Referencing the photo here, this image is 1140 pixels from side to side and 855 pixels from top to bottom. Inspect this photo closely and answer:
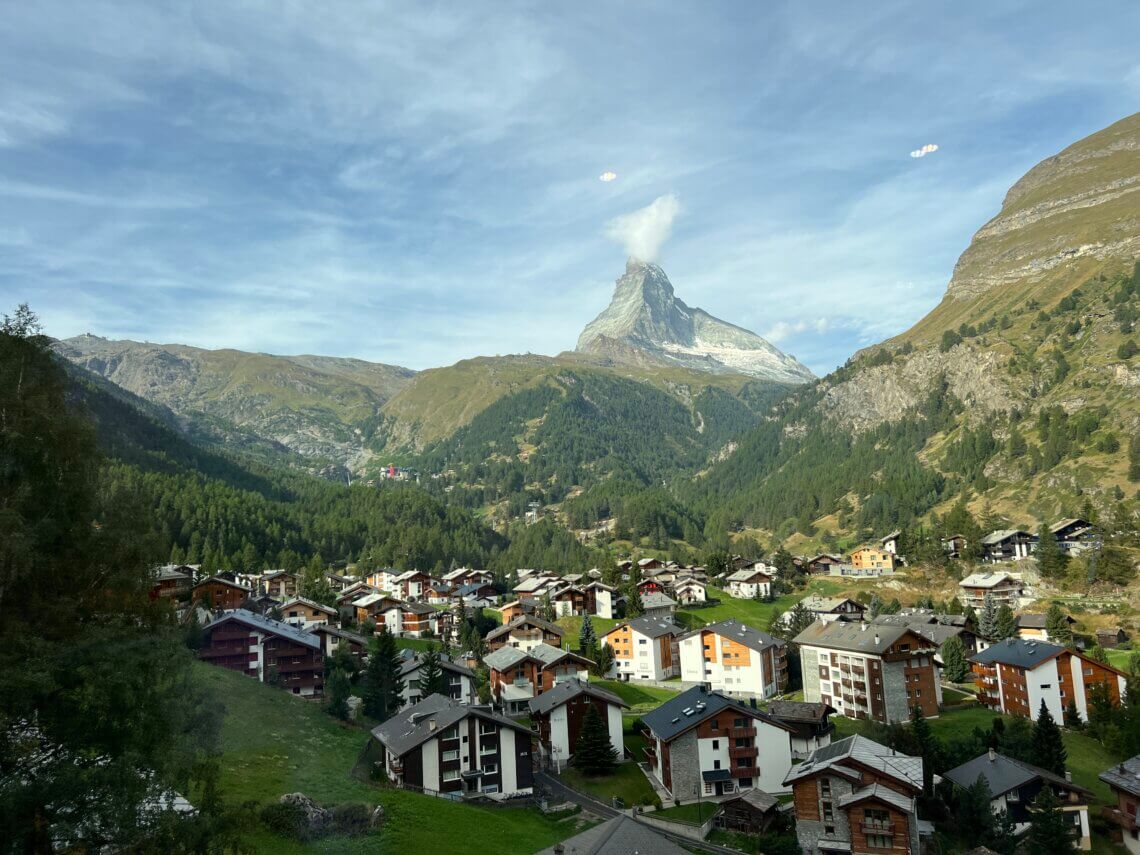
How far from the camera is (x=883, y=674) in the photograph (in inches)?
2699

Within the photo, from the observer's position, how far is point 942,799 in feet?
162

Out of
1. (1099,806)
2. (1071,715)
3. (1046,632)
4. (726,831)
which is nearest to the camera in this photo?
(726,831)

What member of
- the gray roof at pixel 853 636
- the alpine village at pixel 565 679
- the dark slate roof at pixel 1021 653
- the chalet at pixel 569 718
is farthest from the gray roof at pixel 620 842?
the dark slate roof at pixel 1021 653

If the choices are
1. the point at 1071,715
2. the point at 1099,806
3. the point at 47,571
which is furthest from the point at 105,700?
the point at 1071,715

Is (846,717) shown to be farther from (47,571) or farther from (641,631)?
(47,571)

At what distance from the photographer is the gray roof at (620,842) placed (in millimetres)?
31406

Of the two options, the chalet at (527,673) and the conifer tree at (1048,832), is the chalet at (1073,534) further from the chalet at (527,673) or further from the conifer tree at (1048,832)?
the chalet at (527,673)

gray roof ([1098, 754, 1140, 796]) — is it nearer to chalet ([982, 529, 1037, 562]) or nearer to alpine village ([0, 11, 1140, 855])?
alpine village ([0, 11, 1140, 855])

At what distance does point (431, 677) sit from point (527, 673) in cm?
1292

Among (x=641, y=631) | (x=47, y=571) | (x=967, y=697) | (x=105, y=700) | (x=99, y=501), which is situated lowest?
(x=967, y=697)

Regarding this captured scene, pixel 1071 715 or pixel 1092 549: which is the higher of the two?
pixel 1092 549

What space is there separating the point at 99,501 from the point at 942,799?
5404 cm

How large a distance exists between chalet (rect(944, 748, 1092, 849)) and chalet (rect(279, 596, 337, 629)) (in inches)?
2852

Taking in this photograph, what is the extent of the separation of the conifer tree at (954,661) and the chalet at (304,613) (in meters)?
A: 75.0
